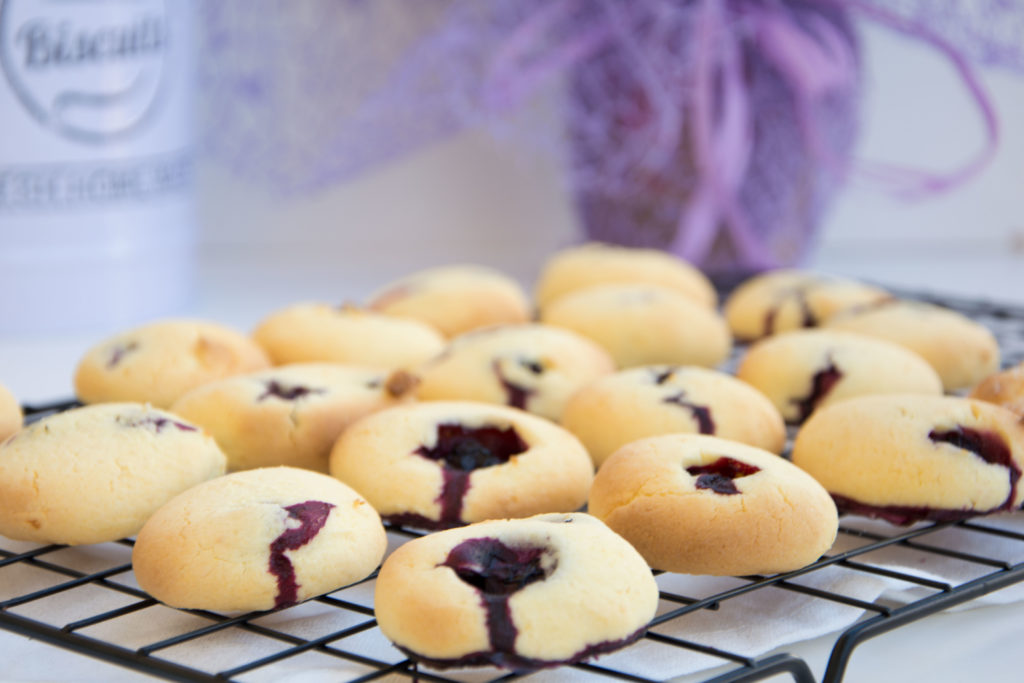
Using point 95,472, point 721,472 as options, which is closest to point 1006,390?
point 721,472

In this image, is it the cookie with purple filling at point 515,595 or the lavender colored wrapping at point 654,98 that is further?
the lavender colored wrapping at point 654,98

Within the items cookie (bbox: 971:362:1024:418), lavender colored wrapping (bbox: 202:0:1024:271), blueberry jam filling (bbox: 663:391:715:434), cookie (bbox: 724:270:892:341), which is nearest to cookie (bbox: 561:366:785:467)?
blueberry jam filling (bbox: 663:391:715:434)

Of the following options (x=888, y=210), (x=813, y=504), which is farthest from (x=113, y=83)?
(x=888, y=210)

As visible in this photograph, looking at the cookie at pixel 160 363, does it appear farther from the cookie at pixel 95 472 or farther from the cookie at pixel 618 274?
the cookie at pixel 618 274

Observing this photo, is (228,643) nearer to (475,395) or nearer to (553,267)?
(475,395)

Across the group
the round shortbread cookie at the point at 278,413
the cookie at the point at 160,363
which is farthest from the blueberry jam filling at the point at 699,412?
the cookie at the point at 160,363

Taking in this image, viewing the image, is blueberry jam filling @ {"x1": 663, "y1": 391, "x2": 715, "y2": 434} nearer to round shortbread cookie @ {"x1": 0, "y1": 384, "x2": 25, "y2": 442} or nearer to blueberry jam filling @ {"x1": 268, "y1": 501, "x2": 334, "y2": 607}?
blueberry jam filling @ {"x1": 268, "y1": 501, "x2": 334, "y2": 607}
